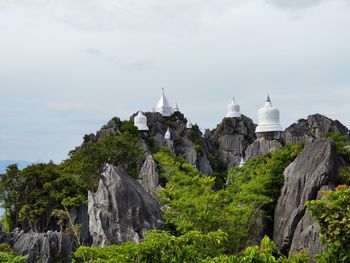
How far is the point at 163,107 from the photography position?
82812 mm

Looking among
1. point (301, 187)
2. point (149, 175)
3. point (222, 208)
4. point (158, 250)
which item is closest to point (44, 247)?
point (222, 208)

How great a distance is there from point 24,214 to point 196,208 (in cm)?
1825

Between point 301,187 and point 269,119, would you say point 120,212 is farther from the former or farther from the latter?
point 269,119

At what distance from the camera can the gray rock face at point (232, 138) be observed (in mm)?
73688

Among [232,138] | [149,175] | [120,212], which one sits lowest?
[120,212]

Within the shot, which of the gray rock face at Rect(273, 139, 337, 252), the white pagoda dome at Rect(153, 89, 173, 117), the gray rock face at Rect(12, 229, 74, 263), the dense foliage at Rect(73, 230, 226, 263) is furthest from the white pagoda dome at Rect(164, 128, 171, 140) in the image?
the dense foliage at Rect(73, 230, 226, 263)

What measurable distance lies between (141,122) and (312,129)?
787 inches

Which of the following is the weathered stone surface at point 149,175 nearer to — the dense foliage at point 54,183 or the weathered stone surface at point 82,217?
the dense foliage at point 54,183

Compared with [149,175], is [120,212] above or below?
below

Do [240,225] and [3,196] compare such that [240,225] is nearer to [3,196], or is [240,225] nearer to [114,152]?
[114,152]

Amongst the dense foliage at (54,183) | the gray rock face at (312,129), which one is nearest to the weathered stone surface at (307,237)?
the dense foliage at (54,183)

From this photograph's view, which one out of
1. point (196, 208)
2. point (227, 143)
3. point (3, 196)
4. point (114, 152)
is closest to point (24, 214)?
point (3, 196)

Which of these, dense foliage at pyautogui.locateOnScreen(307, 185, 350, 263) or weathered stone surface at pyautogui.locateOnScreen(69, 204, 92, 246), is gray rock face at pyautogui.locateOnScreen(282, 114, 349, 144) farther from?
dense foliage at pyautogui.locateOnScreen(307, 185, 350, 263)

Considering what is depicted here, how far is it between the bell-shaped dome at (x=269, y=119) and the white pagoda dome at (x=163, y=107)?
67.3 ft
